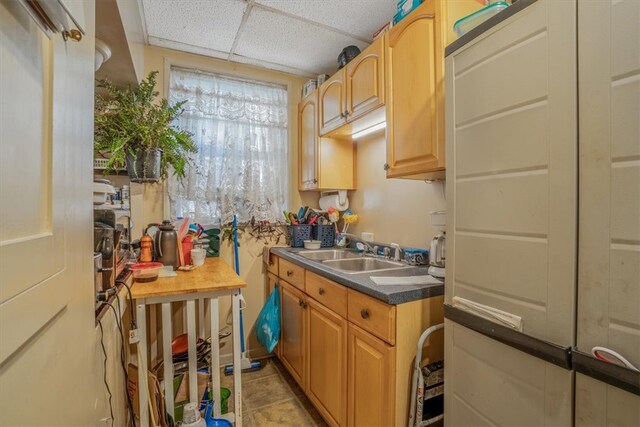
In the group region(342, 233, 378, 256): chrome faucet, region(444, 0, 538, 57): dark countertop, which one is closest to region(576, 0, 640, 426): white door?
region(444, 0, 538, 57): dark countertop

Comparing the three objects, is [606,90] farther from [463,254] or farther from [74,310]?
[74,310]

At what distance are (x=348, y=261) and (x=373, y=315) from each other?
2.86 feet

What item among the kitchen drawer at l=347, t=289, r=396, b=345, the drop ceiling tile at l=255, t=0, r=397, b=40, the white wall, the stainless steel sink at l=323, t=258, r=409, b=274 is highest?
the drop ceiling tile at l=255, t=0, r=397, b=40

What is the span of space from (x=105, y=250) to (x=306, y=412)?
1494 mm

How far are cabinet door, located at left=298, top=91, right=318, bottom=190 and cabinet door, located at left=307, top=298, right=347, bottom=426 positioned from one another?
1.09 m

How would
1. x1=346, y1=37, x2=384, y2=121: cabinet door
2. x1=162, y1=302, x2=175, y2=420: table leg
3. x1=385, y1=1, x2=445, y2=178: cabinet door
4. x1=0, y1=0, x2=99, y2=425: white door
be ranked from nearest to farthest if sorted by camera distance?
x1=0, y1=0, x2=99, y2=425: white door → x1=385, y1=1, x2=445, y2=178: cabinet door → x1=162, y1=302, x2=175, y2=420: table leg → x1=346, y1=37, x2=384, y2=121: cabinet door

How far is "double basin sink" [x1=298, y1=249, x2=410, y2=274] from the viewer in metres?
1.94

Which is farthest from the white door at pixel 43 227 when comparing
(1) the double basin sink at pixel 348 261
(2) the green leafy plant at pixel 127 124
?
(1) the double basin sink at pixel 348 261

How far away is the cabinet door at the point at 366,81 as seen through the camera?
5.51 ft

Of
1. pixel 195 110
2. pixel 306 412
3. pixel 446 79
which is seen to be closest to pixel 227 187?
pixel 195 110

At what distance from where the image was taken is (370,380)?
1280 millimetres

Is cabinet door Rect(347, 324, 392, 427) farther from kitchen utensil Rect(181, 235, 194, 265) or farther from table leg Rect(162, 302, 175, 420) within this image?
Answer: kitchen utensil Rect(181, 235, 194, 265)

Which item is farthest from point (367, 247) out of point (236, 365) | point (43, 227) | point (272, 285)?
point (43, 227)

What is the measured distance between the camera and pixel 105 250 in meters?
1.09
